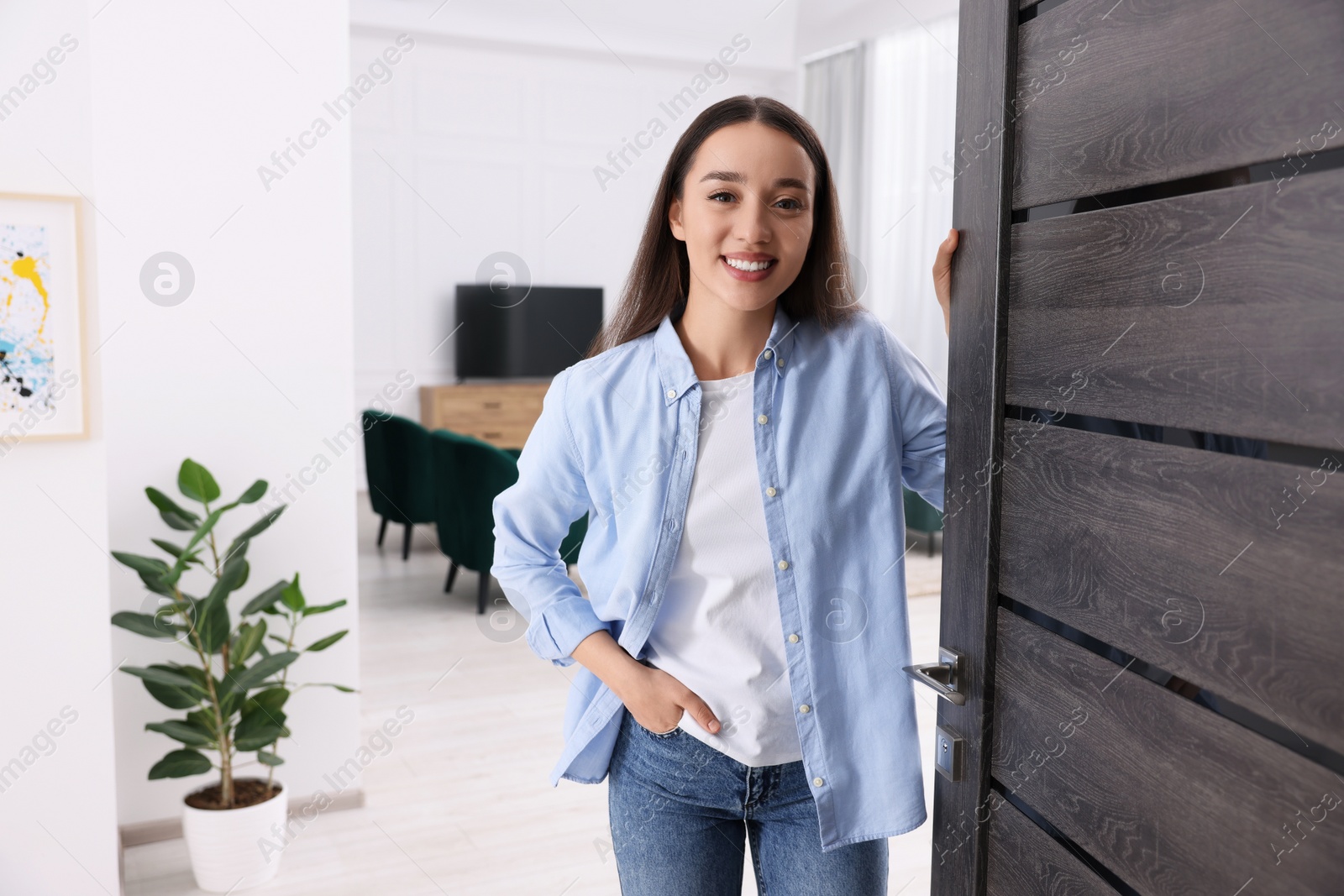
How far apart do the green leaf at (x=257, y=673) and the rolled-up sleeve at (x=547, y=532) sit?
1383mm

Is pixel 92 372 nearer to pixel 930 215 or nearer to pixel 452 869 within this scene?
pixel 452 869

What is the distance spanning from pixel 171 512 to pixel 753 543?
5.95ft

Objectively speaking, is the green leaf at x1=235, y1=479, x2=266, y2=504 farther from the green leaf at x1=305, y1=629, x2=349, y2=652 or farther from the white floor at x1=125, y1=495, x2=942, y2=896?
the white floor at x1=125, y1=495, x2=942, y2=896

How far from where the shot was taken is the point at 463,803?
2.90 metres

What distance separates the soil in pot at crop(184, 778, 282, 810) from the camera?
252 cm

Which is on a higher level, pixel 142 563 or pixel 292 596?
pixel 142 563

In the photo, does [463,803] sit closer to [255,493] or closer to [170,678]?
[170,678]

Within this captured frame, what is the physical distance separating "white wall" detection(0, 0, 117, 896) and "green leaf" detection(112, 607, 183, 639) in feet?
0.62

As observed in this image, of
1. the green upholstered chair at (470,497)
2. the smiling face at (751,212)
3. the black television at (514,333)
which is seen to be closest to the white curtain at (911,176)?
the black television at (514,333)

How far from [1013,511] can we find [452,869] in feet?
6.66

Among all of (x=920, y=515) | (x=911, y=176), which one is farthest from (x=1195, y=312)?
(x=911, y=176)

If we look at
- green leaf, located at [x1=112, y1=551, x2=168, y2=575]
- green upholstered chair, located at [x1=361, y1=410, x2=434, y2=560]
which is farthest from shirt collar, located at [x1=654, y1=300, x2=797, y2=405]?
green upholstered chair, located at [x1=361, y1=410, x2=434, y2=560]

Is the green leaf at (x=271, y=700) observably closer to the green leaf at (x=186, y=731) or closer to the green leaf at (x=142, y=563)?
the green leaf at (x=186, y=731)

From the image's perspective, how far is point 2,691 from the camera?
6.77 ft
